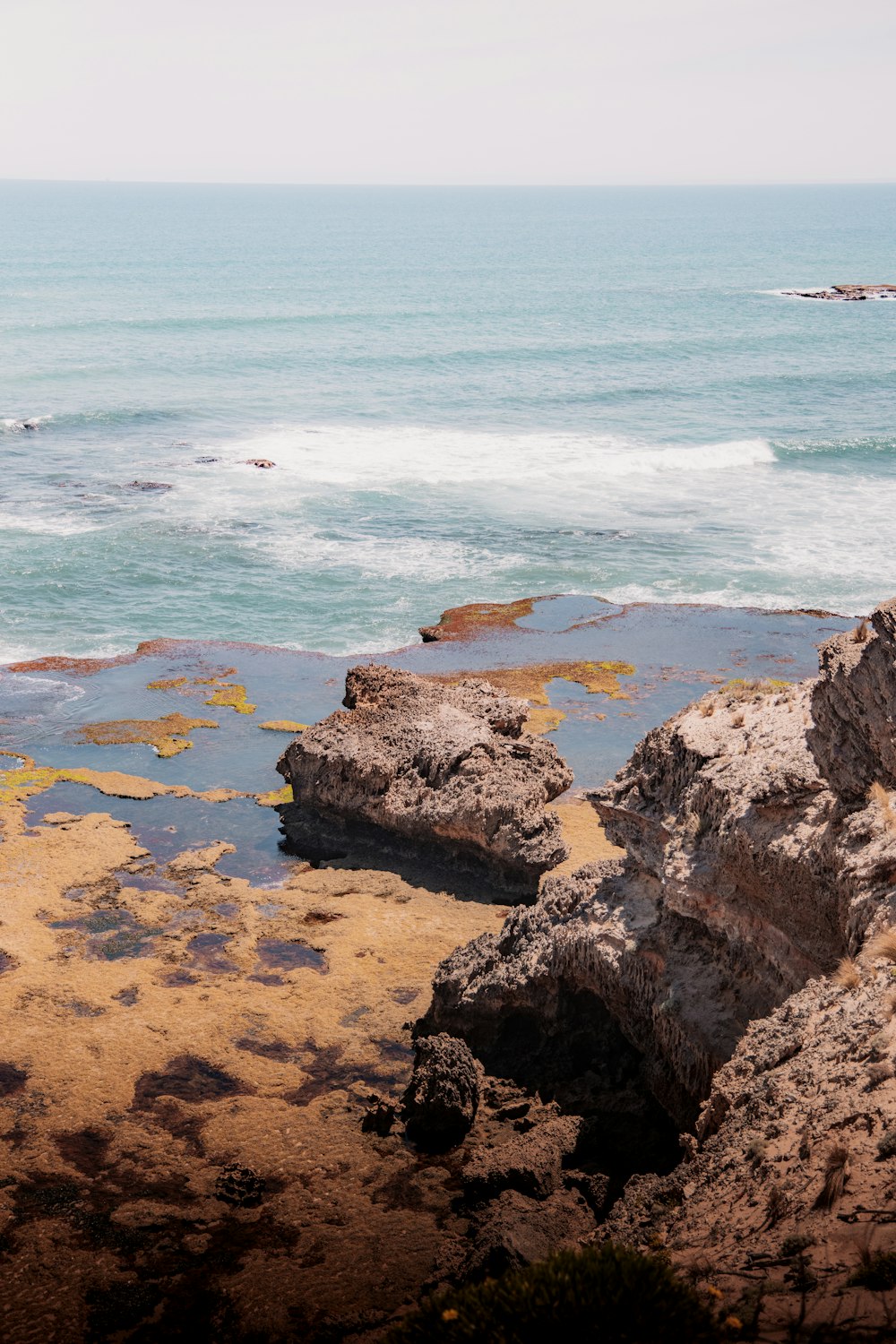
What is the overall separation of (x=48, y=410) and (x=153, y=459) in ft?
43.2

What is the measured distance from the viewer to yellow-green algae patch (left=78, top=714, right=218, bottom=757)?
2803cm

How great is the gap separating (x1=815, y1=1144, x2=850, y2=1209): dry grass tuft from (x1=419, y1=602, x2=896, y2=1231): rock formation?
724 mm

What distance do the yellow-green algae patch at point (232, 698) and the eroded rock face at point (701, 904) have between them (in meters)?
14.2

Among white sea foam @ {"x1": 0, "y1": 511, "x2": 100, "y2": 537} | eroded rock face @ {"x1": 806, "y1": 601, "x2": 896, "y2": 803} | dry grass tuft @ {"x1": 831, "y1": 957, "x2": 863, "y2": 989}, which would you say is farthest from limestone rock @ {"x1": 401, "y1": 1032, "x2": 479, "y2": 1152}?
white sea foam @ {"x1": 0, "y1": 511, "x2": 100, "y2": 537}

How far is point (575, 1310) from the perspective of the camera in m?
7.48

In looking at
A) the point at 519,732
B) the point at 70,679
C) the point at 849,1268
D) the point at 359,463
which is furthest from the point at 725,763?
the point at 359,463

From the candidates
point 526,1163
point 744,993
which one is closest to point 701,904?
point 744,993

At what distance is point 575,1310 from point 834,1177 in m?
2.63

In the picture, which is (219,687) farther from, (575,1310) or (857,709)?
(575,1310)

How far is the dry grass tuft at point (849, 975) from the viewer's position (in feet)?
37.5

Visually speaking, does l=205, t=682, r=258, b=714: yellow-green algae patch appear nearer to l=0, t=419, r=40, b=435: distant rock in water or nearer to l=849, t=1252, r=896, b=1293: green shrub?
l=849, t=1252, r=896, b=1293: green shrub

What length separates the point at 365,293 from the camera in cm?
11469

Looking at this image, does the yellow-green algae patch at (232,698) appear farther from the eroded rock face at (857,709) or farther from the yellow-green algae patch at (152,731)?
the eroded rock face at (857,709)

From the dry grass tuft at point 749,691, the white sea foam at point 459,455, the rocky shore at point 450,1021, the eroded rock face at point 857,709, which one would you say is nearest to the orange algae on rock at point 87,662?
the rocky shore at point 450,1021
